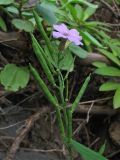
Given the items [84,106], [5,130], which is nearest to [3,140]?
[5,130]

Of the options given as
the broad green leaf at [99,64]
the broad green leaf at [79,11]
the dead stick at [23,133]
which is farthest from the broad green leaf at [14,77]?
the broad green leaf at [79,11]

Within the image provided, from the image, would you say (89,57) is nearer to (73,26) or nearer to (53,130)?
(73,26)

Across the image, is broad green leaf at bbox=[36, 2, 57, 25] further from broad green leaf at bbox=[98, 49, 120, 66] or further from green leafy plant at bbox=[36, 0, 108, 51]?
broad green leaf at bbox=[98, 49, 120, 66]

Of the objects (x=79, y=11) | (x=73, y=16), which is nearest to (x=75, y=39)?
(x=73, y=16)

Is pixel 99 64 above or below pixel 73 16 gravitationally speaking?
below

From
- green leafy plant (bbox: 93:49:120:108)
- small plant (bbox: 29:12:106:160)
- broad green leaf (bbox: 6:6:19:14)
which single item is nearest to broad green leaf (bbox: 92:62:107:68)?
green leafy plant (bbox: 93:49:120:108)

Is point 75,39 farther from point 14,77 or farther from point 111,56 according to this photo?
point 111,56
